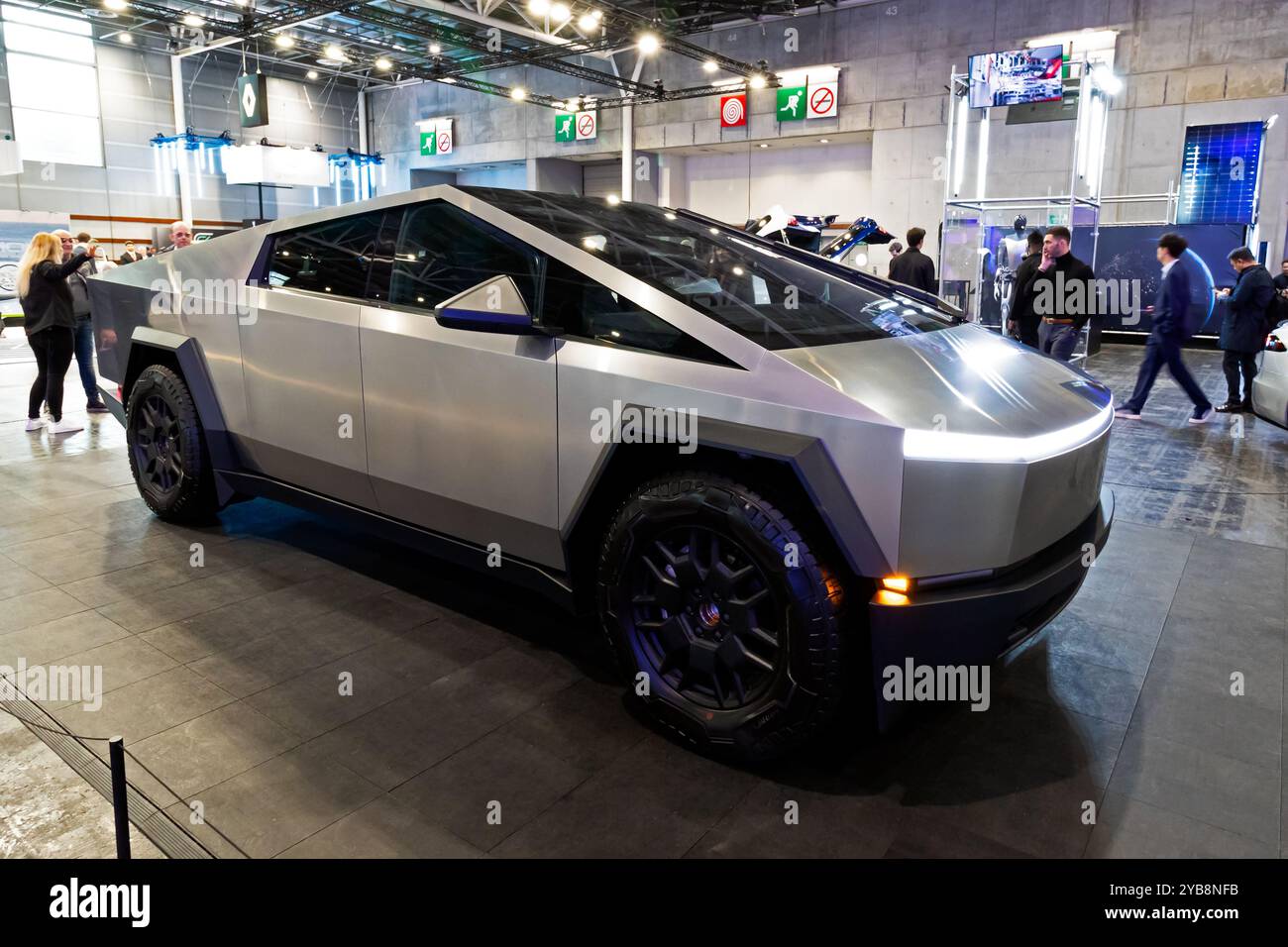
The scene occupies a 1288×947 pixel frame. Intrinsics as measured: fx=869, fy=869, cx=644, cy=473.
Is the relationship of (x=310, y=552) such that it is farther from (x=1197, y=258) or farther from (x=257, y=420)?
(x=1197, y=258)

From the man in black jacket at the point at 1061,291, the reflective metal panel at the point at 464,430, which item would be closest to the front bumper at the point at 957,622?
the reflective metal panel at the point at 464,430

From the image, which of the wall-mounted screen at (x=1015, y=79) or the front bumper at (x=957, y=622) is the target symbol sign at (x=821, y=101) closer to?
the wall-mounted screen at (x=1015, y=79)

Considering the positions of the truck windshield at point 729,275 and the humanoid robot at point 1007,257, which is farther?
the humanoid robot at point 1007,257

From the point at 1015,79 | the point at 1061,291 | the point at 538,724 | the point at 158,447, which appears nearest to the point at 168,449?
the point at 158,447

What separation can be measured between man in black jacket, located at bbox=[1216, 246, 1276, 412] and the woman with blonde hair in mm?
9448

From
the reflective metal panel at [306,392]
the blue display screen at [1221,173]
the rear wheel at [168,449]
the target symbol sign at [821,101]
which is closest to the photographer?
the reflective metal panel at [306,392]

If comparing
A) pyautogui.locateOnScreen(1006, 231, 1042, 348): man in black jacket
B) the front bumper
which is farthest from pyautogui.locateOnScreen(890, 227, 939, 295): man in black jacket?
the front bumper

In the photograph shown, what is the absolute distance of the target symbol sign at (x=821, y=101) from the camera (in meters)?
17.9

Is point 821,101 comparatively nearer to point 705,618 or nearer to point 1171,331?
point 1171,331

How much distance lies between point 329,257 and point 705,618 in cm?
205

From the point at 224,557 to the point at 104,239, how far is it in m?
22.5

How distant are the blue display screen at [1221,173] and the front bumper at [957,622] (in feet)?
49.1

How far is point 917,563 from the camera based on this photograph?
1955 mm

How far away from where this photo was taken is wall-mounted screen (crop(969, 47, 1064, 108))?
10.8m
